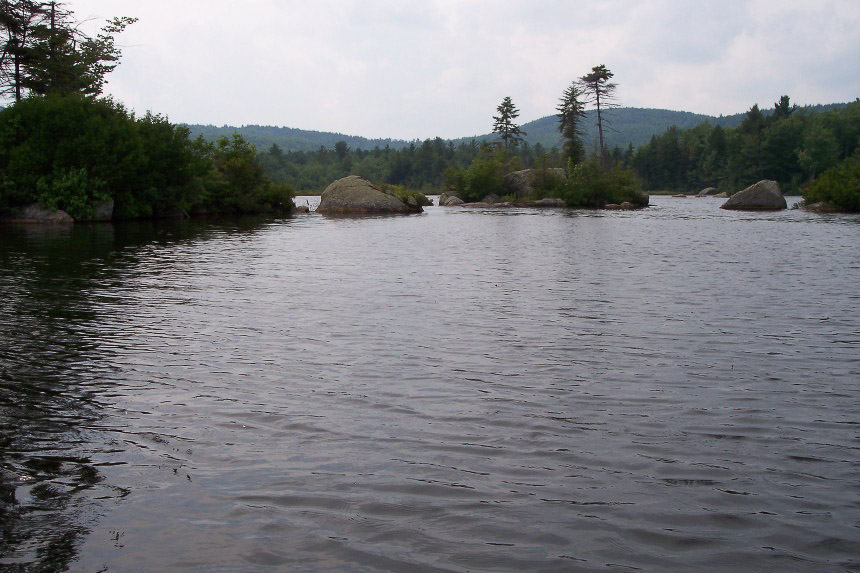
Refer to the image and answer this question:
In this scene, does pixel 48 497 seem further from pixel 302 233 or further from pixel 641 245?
pixel 302 233

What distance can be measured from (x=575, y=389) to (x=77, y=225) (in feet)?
123

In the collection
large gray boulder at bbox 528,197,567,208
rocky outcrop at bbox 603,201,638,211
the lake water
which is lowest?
the lake water

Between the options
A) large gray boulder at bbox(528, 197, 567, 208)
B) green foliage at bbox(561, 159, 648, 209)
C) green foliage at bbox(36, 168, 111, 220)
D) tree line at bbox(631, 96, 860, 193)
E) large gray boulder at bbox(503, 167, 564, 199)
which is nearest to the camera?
green foliage at bbox(36, 168, 111, 220)

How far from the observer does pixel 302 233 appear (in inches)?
1414

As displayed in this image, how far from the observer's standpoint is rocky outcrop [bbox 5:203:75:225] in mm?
40062

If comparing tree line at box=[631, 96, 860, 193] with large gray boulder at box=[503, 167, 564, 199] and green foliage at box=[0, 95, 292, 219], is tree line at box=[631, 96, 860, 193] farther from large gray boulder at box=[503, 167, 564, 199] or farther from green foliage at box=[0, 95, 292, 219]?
green foliage at box=[0, 95, 292, 219]

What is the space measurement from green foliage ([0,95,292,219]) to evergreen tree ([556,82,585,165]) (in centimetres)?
5282

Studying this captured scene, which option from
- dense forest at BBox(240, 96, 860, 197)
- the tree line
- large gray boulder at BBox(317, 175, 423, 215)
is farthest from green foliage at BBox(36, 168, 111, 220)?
the tree line

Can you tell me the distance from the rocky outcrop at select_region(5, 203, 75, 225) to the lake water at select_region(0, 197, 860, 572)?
87.8ft

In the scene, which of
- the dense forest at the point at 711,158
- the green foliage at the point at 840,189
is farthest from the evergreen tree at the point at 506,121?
the green foliage at the point at 840,189

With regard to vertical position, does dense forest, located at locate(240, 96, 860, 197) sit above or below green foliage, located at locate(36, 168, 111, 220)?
above

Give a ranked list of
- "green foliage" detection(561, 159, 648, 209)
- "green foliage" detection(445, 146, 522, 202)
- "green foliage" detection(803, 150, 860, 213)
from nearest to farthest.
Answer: "green foliage" detection(803, 150, 860, 213) < "green foliage" detection(561, 159, 648, 209) < "green foliage" detection(445, 146, 522, 202)

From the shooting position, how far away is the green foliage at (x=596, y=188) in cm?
7031

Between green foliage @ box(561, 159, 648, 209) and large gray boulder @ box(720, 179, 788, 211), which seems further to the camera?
green foliage @ box(561, 159, 648, 209)
